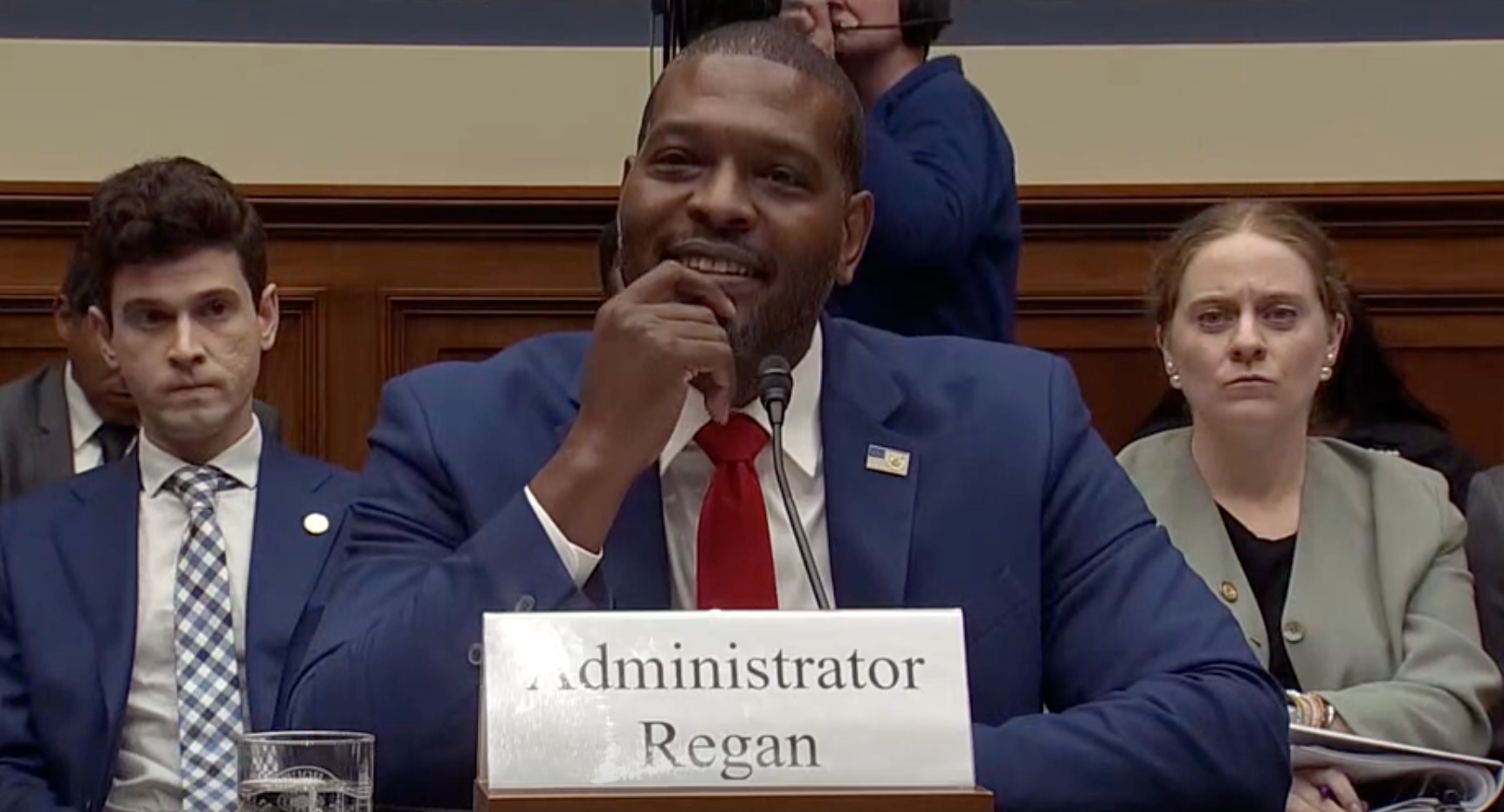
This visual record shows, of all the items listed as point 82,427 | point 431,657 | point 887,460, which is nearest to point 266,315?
point 82,427

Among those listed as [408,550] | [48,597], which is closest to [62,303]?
[48,597]

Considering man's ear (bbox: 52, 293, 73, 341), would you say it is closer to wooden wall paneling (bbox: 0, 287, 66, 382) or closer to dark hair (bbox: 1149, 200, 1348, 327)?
wooden wall paneling (bbox: 0, 287, 66, 382)

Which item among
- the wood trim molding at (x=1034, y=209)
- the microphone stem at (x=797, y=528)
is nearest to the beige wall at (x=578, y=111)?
the wood trim molding at (x=1034, y=209)

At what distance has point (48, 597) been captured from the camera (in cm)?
281

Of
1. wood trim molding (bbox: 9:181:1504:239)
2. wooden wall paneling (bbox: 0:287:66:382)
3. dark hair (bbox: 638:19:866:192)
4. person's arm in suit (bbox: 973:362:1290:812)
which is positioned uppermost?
wood trim molding (bbox: 9:181:1504:239)

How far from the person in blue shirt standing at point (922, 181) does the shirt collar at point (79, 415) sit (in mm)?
1213

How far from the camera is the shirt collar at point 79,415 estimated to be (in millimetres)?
3527

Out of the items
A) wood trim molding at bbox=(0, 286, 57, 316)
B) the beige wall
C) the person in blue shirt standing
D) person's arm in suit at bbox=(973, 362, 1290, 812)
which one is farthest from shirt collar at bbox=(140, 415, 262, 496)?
the beige wall

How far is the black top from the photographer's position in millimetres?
2926

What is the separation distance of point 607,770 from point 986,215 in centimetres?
168

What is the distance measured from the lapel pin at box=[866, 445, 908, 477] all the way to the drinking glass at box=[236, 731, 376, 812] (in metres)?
0.57

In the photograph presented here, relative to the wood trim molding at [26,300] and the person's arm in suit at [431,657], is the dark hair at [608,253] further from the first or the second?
the person's arm in suit at [431,657]

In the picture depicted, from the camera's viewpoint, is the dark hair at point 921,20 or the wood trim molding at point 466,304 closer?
the dark hair at point 921,20

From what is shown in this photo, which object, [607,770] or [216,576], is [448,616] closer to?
[607,770]
